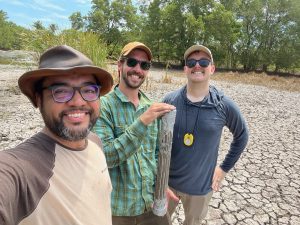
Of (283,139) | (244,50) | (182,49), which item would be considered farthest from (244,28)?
(283,139)

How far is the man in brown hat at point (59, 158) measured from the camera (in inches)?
37.6

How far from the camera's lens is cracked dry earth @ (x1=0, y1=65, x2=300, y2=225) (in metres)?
3.46

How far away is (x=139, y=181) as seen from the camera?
Result: 5.67ft

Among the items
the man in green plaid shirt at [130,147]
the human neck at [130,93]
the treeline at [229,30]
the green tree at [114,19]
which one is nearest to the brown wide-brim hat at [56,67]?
the man in green plaid shirt at [130,147]

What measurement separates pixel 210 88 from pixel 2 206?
1634mm

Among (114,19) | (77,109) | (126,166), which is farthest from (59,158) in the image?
(114,19)

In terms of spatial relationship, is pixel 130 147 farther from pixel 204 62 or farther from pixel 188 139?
pixel 204 62

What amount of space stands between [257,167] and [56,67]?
4449 mm

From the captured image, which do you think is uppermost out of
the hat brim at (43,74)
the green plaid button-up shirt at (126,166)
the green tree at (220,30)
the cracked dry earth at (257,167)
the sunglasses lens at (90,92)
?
the green tree at (220,30)

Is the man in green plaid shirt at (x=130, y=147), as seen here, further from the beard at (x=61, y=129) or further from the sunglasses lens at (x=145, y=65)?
the beard at (x=61, y=129)

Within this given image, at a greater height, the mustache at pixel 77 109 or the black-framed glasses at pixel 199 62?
the black-framed glasses at pixel 199 62

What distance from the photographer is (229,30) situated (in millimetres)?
28656

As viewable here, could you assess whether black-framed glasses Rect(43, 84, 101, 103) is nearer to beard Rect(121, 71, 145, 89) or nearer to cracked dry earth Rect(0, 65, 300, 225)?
beard Rect(121, 71, 145, 89)

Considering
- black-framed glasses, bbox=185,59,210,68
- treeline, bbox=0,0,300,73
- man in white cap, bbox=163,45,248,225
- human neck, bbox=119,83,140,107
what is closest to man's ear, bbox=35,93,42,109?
human neck, bbox=119,83,140,107
